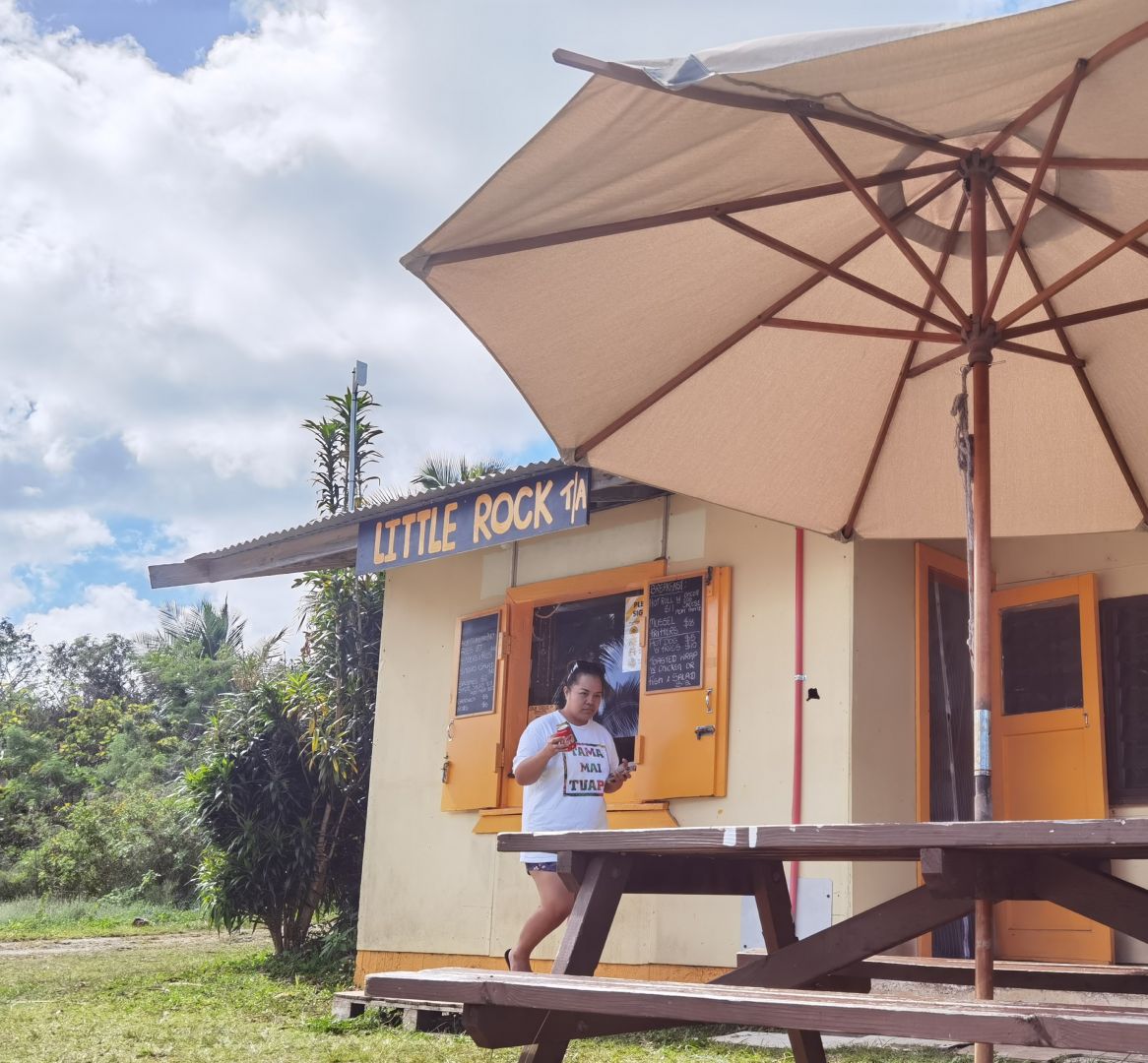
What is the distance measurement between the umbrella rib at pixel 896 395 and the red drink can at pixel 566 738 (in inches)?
57.2

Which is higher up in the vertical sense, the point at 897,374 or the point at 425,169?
the point at 425,169

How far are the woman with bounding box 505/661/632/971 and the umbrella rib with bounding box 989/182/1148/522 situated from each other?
7.68 feet

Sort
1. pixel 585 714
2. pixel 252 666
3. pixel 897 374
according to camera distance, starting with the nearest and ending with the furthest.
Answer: pixel 897 374 < pixel 585 714 < pixel 252 666

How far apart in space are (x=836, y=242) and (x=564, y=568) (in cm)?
375

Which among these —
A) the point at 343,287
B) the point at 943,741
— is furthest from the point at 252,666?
the point at 343,287

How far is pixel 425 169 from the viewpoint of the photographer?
18.3m

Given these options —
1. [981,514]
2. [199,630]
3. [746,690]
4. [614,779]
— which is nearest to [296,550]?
[746,690]

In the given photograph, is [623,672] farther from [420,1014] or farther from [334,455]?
[334,455]

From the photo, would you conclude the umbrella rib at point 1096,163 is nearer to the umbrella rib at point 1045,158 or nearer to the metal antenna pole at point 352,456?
the umbrella rib at point 1045,158

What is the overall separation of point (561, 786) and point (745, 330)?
85.9 inches

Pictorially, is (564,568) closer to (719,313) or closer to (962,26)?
(719,313)

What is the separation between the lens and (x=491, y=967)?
293 inches

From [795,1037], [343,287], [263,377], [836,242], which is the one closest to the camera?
[795,1037]

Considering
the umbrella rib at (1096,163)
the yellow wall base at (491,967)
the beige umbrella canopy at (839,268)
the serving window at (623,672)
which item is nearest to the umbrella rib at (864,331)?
the beige umbrella canopy at (839,268)
